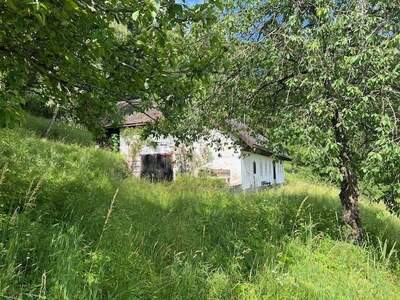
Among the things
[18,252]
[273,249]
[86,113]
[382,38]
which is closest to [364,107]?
[382,38]

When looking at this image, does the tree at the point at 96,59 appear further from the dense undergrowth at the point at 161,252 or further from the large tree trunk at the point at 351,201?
the large tree trunk at the point at 351,201

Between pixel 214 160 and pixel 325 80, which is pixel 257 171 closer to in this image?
pixel 214 160

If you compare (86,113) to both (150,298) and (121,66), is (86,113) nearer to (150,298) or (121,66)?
(121,66)

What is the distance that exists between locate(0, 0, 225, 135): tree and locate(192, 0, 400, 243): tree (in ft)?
7.52

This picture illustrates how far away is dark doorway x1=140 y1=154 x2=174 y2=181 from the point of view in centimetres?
2415

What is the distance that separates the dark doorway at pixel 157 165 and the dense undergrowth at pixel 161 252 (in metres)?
Result: 14.8

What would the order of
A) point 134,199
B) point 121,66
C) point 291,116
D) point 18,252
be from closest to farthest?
point 18,252
point 121,66
point 291,116
point 134,199

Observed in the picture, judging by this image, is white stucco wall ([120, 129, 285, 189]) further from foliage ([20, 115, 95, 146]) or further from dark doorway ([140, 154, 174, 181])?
foliage ([20, 115, 95, 146])

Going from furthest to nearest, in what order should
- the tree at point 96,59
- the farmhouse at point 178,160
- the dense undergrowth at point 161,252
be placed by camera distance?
the farmhouse at point 178,160, the tree at point 96,59, the dense undergrowth at point 161,252

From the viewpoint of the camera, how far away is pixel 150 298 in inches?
168

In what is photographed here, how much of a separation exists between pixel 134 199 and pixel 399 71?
5665 mm

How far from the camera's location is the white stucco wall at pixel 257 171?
23.8 meters

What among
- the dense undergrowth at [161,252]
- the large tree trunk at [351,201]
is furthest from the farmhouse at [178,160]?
the dense undergrowth at [161,252]

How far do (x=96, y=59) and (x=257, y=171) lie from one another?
75.7 feet
